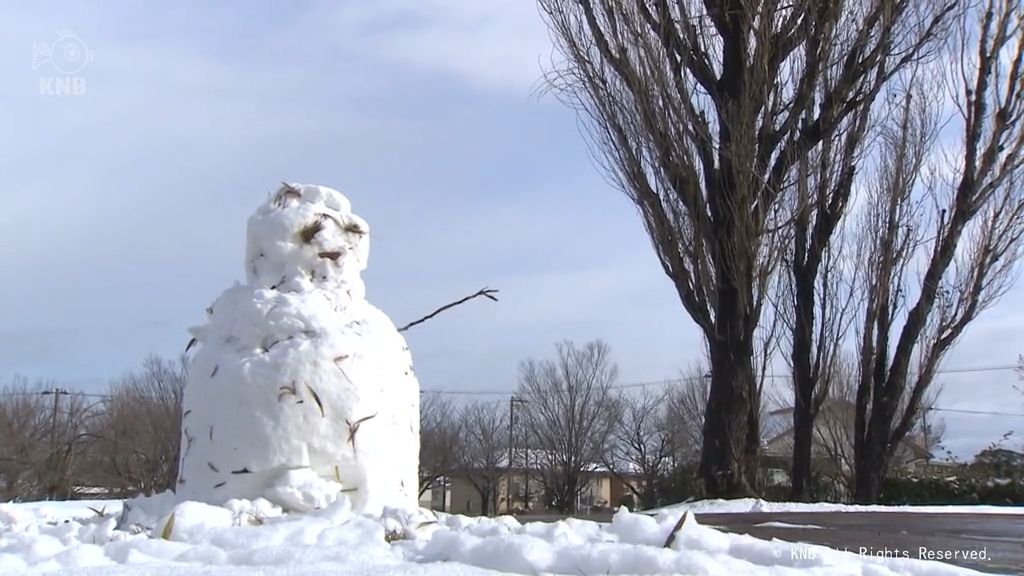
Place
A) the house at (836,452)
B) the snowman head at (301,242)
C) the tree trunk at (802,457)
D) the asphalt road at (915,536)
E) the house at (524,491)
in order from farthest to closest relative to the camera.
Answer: the house at (524,491), the house at (836,452), the tree trunk at (802,457), the snowman head at (301,242), the asphalt road at (915,536)

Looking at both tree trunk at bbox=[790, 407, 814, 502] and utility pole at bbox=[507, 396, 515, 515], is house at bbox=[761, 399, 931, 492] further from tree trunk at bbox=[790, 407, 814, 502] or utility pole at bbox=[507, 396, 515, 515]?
utility pole at bbox=[507, 396, 515, 515]

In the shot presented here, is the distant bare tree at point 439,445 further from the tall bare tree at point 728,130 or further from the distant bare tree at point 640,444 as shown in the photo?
the tall bare tree at point 728,130

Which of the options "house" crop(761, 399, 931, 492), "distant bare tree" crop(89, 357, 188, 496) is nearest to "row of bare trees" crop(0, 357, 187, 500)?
"distant bare tree" crop(89, 357, 188, 496)

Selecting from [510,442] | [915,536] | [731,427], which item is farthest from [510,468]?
[915,536]

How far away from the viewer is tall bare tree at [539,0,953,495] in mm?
9117

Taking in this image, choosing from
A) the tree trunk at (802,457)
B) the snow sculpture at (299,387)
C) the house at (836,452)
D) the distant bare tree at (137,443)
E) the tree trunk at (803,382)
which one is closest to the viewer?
the snow sculpture at (299,387)

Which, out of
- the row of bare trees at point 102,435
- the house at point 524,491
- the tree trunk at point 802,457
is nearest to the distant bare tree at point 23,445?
the row of bare trees at point 102,435

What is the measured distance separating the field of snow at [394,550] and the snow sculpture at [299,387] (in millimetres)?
362

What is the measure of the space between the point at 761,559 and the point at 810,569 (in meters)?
0.15

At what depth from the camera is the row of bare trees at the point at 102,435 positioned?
1788 cm

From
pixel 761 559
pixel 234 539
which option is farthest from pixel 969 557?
pixel 234 539

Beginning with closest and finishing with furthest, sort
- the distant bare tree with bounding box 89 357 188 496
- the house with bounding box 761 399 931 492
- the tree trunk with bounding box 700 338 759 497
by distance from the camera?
1. the tree trunk with bounding box 700 338 759 497
2. the house with bounding box 761 399 931 492
3. the distant bare tree with bounding box 89 357 188 496

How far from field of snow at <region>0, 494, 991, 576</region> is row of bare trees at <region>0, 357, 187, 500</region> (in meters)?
13.9

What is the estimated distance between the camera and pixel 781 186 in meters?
9.42
